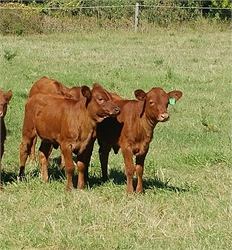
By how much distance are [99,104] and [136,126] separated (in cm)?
55

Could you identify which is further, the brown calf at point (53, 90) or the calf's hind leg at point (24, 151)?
the brown calf at point (53, 90)

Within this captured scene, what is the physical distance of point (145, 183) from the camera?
8.39 meters

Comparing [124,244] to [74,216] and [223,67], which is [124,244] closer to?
[74,216]

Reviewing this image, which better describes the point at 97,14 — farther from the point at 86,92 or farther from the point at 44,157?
the point at 86,92

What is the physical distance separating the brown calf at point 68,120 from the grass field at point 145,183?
0.36 metres

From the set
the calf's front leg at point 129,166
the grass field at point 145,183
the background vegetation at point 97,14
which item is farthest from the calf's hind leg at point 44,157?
the background vegetation at point 97,14

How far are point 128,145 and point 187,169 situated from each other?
169 centimetres

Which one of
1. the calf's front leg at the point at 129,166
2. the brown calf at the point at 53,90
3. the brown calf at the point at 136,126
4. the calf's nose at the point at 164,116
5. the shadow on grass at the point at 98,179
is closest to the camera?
the calf's nose at the point at 164,116

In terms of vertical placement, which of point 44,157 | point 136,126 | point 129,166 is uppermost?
point 136,126

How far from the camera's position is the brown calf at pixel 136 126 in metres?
7.46

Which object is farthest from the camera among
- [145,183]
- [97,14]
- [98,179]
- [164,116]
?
[97,14]

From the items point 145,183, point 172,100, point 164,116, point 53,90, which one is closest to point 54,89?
point 53,90

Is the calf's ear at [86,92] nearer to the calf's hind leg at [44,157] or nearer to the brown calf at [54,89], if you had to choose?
the calf's hind leg at [44,157]

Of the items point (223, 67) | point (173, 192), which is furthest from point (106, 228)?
point (223, 67)
